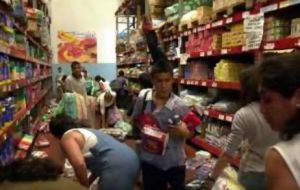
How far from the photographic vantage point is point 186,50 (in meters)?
7.09

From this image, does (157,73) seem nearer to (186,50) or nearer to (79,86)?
(186,50)

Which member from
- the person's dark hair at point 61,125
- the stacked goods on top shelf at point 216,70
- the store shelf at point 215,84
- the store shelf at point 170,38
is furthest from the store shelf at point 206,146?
the person's dark hair at point 61,125

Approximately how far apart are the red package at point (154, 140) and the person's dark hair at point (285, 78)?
5.86 feet

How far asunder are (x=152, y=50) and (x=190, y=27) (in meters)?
1.52

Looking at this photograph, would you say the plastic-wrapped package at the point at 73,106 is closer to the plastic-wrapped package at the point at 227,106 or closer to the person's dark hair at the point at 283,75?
the plastic-wrapped package at the point at 227,106

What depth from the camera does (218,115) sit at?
5.59 metres

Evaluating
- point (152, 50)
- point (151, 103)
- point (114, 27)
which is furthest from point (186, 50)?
point (114, 27)

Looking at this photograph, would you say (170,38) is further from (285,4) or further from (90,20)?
(90,20)

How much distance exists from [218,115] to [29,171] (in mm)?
4158

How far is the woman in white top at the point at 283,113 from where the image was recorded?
1.25 m

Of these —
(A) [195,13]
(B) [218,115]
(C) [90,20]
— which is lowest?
(B) [218,115]

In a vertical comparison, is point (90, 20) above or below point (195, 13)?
above

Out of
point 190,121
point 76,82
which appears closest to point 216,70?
point 190,121

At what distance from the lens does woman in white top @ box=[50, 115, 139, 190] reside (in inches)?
113
